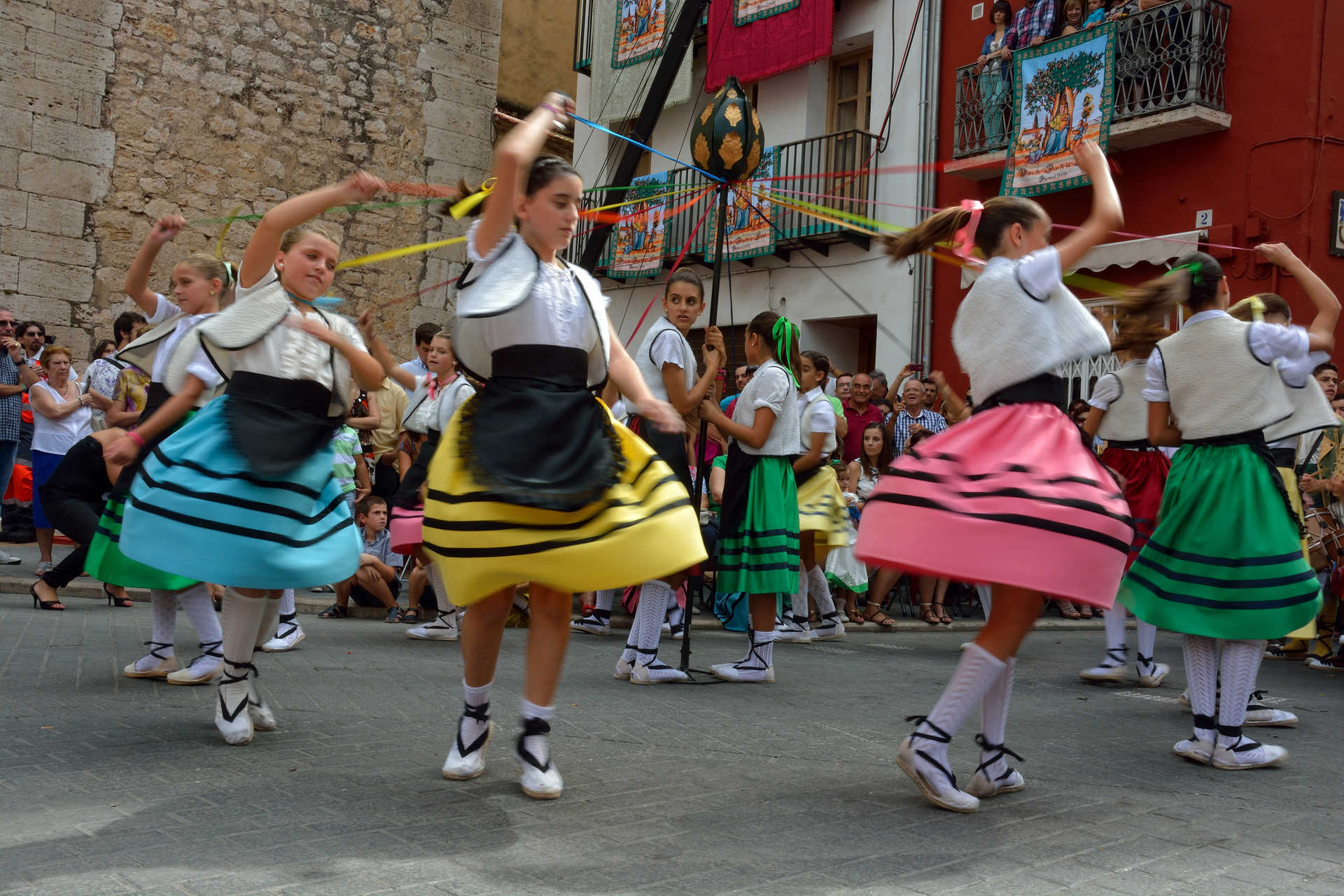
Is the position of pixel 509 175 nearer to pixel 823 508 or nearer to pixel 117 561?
pixel 117 561

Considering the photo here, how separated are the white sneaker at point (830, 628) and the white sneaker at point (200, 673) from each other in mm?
4608

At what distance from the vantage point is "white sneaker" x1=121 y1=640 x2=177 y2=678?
17.6ft

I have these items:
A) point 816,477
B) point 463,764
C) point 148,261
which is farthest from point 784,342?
point 463,764

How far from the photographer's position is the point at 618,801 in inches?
140

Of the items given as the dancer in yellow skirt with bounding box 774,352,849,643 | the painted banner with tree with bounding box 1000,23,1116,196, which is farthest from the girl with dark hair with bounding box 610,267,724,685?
the painted banner with tree with bounding box 1000,23,1116,196

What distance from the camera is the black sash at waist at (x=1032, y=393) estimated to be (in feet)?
12.4

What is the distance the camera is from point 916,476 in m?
3.64

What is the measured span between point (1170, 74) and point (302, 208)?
1156 cm

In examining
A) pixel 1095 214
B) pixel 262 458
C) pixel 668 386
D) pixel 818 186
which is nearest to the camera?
A: pixel 1095 214

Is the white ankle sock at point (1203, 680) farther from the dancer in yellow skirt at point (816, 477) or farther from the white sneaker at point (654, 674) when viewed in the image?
the dancer in yellow skirt at point (816, 477)

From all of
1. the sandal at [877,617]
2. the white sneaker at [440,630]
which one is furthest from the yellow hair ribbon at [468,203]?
the sandal at [877,617]

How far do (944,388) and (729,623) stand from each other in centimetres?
481

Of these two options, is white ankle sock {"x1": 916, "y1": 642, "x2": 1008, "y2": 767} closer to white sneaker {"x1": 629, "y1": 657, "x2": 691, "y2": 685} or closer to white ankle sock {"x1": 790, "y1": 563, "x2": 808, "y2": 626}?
white sneaker {"x1": 629, "y1": 657, "x2": 691, "y2": 685}

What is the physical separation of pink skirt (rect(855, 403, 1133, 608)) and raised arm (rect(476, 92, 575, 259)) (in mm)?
1367
